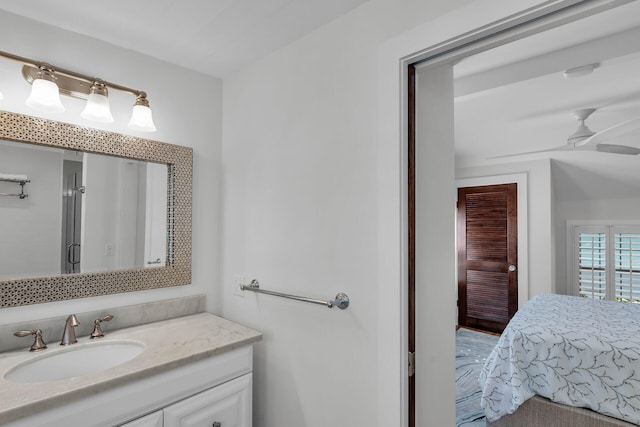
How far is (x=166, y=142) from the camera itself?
1738mm

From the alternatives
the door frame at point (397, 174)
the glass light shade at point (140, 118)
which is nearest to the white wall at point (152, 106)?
the glass light shade at point (140, 118)

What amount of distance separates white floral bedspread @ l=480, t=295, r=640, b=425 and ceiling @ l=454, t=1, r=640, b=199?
157 cm

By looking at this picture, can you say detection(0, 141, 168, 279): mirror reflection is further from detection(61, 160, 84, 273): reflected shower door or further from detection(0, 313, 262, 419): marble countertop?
detection(0, 313, 262, 419): marble countertop

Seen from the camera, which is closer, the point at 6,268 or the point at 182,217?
the point at 6,268

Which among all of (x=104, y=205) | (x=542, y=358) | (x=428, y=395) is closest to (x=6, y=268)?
(x=104, y=205)

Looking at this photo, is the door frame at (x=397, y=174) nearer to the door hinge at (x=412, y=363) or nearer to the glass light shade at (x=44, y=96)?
the door hinge at (x=412, y=363)

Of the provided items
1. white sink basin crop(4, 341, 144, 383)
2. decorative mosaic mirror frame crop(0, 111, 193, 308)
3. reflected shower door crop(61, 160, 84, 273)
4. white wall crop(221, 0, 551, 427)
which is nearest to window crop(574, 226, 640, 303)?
white wall crop(221, 0, 551, 427)

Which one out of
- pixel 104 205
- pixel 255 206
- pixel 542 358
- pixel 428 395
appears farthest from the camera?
pixel 542 358

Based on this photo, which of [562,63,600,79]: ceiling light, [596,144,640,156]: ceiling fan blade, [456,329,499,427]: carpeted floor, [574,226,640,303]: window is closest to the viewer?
[562,63,600,79]: ceiling light

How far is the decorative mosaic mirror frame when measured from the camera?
1.32m

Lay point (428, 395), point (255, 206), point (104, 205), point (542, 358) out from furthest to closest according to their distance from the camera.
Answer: point (542, 358), point (255, 206), point (104, 205), point (428, 395)

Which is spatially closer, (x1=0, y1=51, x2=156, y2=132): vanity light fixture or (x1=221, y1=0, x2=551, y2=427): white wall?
(x1=221, y1=0, x2=551, y2=427): white wall

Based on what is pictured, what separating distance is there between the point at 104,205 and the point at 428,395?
1.61 meters

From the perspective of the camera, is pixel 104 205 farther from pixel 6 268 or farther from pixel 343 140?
pixel 343 140
